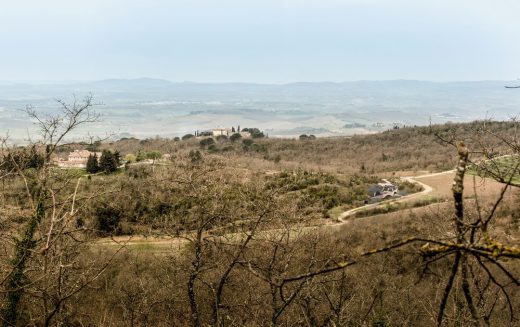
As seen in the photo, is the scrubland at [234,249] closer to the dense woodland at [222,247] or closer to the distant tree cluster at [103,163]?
the dense woodland at [222,247]

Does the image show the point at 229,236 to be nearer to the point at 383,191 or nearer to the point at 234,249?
the point at 234,249

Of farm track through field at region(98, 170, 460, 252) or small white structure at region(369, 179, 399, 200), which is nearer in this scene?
farm track through field at region(98, 170, 460, 252)

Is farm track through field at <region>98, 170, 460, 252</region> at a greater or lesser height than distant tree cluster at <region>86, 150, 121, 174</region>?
lesser

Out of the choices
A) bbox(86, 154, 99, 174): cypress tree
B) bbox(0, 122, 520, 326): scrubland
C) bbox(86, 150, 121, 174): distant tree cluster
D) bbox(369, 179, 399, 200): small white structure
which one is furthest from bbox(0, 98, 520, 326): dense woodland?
bbox(86, 154, 99, 174): cypress tree

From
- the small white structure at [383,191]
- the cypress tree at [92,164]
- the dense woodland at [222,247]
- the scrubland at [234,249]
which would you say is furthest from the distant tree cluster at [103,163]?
the small white structure at [383,191]

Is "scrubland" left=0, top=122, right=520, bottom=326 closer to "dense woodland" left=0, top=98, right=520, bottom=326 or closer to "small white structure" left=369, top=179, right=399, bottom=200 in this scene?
"dense woodland" left=0, top=98, right=520, bottom=326

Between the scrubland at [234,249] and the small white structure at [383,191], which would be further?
the small white structure at [383,191]

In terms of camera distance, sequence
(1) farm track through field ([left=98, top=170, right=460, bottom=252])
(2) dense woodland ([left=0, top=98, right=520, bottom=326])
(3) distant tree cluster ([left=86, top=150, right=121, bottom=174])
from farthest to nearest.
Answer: (3) distant tree cluster ([left=86, top=150, right=121, bottom=174]) < (1) farm track through field ([left=98, top=170, right=460, bottom=252]) < (2) dense woodland ([left=0, top=98, right=520, bottom=326])

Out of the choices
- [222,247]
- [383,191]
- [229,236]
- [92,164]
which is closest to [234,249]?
[229,236]

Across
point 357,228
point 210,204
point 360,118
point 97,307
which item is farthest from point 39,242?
point 360,118
